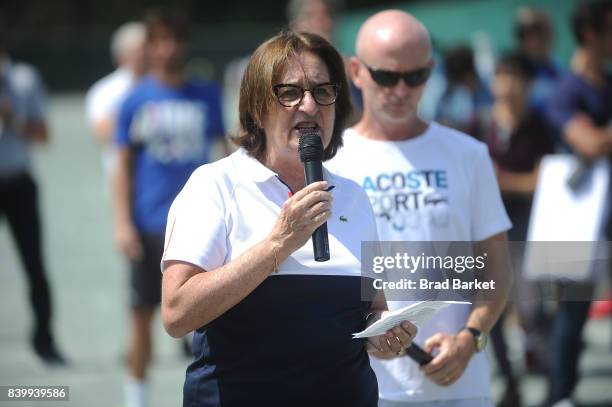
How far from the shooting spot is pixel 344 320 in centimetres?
293

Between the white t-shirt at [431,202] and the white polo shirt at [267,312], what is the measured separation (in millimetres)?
814

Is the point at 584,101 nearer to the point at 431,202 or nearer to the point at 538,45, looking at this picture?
the point at 538,45

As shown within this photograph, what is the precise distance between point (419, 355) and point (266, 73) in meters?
1.21

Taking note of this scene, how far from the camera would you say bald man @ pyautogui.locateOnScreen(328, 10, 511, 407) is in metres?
3.76

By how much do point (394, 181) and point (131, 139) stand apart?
2.96 m

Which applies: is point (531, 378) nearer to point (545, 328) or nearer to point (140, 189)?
point (545, 328)

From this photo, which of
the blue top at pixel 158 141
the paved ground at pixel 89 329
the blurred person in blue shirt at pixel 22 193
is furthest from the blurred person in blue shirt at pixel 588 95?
the blurred person in blue shirt at pixel 22 193

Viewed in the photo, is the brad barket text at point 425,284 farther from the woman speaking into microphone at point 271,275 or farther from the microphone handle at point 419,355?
the microphone handle at point 419,355

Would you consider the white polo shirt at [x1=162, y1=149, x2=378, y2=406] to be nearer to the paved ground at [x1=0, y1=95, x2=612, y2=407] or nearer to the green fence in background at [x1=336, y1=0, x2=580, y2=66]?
the paved ground at [x1=0, y1=95, x2=612, y2=407]

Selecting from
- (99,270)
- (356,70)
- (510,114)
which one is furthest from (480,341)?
(99,270)

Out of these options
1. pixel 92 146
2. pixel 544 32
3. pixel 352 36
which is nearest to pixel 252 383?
pixel 544 32

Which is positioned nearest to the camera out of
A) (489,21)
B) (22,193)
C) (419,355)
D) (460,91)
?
(419,355)

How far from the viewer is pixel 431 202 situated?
12.6 feet

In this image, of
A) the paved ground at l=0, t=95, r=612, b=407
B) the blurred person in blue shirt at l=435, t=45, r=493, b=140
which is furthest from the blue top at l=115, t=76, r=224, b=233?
the blurred person in blue shirt at l=435, t=45, r=493, b=140
